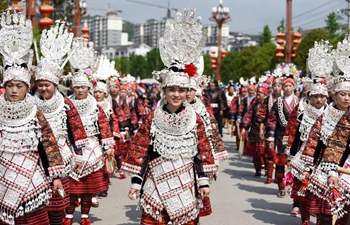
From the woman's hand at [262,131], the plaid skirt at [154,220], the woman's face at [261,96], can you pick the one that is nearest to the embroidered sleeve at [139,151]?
the plaid skirt at [154,220]

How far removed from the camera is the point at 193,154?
5.72 meters

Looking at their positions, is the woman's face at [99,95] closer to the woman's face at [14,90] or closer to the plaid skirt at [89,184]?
the plaid skirt at [89,184]

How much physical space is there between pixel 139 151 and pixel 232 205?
4.49 m

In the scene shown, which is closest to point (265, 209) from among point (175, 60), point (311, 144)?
point (311, 144)

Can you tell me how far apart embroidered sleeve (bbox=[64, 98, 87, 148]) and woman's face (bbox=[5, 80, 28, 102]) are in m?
1.38

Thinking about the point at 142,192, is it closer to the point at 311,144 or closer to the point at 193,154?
the point at 193,154

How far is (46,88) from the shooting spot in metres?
6.81

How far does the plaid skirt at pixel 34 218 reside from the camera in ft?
18.6

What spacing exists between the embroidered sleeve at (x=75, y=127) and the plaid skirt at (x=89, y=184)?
3.16ft

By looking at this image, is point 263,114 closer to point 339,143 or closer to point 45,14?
point 339,143

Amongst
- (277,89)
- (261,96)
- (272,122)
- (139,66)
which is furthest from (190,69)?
(139,66)

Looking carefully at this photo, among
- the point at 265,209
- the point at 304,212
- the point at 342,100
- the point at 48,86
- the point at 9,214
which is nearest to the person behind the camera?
the point at 9,214

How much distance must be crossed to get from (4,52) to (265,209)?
5247mm

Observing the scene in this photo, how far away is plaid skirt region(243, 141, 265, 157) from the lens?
12820mm
